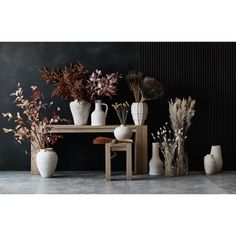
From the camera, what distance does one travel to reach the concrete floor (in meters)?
6.09

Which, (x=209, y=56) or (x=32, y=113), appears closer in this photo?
(x=32, y=113)

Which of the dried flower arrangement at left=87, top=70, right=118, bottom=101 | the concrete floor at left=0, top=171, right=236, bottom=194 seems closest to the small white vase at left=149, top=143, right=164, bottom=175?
the concrete floor at left=0, top=171, right=236, bottom=194

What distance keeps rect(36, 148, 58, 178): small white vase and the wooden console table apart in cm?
30

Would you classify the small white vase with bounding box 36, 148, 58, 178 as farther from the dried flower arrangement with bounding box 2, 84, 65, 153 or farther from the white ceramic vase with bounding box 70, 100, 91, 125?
the white ceramic vase with bounding box 70, 100, 91, 125

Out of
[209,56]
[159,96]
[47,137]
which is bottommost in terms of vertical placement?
[47,137]

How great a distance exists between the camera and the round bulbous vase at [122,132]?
298 inches

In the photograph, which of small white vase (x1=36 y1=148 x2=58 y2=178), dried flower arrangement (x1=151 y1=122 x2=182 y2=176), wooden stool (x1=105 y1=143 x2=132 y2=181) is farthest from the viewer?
dried flower arrangement (x1=151 y1=122 x2=182 y2=176)

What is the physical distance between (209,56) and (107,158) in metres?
2.51

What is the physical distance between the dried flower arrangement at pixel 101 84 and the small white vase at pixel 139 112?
0.39m

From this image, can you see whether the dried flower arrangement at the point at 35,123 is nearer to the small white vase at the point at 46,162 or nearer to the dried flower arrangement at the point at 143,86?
the small white vase at the point at 46,162

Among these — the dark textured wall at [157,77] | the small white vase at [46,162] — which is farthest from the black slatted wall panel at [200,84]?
the small white vase at [46,162]

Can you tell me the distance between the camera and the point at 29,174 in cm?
780
